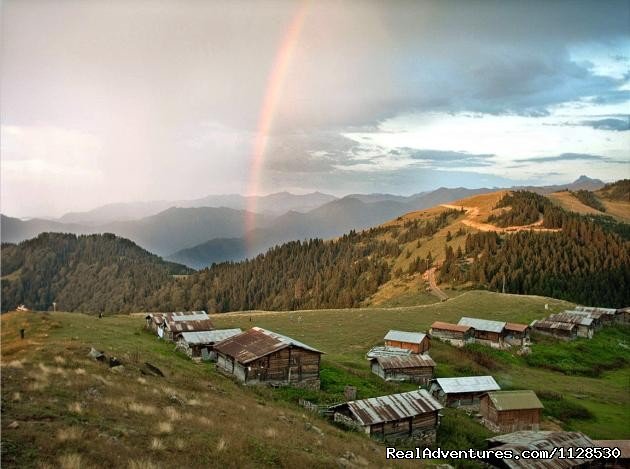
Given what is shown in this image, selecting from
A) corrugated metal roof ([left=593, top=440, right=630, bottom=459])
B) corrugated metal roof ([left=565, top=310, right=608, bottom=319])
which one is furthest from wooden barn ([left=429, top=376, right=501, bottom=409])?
corrugated metal roof ([left=565, top=310, right=608, bottom=319])

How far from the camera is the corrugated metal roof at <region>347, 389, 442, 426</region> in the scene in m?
35.8

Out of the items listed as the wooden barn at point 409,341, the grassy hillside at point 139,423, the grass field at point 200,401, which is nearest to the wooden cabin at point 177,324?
the grass field at point 200,401

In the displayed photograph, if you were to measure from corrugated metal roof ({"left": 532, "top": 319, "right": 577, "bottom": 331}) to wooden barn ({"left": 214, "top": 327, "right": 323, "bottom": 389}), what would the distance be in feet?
211

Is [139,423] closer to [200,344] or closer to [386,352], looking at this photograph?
[200,344]

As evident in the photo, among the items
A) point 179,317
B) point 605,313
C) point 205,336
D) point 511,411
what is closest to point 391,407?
point 511,411

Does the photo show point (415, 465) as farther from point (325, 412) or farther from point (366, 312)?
point (366, 312)

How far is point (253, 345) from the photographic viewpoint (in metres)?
46.6

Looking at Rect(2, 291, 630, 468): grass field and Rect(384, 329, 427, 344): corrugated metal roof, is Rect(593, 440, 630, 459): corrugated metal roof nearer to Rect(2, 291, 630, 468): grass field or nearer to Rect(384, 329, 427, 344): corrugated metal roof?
Rect(2, 291, 630, 468): grass field

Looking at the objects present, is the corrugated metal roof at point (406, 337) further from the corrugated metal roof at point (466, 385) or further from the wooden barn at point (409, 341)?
the corrugated metal roof at point (466, 385)

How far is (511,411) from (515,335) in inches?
1486

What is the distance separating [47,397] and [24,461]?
24.5ft

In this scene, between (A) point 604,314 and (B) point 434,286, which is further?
(B) point 434,286

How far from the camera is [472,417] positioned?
51.4 metres

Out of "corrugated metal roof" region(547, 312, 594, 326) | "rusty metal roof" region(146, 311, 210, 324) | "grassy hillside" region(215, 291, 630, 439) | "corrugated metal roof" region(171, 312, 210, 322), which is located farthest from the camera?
"corrugated metal roof" region(547, 312, 594, 326)
